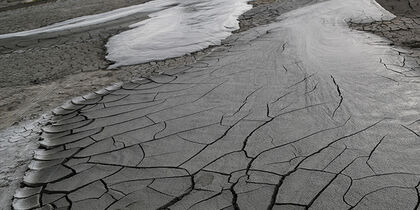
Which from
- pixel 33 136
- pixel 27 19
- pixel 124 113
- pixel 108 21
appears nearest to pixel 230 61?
pixel 124 113

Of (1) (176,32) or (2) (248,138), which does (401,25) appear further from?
(2) (248,138)

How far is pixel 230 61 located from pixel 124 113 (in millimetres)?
1441

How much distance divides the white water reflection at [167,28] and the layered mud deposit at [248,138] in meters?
0.93

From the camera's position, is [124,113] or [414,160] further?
[124,113]

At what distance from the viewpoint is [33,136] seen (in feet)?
9.46

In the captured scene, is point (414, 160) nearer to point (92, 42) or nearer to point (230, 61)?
point (230, 61)


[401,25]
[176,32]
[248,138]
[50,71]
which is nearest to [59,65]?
[50,71]

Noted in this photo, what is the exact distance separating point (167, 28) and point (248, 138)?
391 centimetres

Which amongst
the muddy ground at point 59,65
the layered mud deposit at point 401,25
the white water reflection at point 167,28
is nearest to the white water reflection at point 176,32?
the white water reflection at point 167,28

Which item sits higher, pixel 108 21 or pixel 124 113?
pixel 108 21

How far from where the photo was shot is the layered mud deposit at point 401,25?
13.6ft

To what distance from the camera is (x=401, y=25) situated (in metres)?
4.66

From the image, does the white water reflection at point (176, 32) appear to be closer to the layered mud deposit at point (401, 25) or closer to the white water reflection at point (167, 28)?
the white water reflection at point (167, 28)

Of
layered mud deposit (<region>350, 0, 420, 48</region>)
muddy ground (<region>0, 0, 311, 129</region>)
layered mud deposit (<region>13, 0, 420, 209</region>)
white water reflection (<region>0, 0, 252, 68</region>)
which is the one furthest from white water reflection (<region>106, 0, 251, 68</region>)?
layered mud deposit (<region>350, 0, 420, 48</region>)
